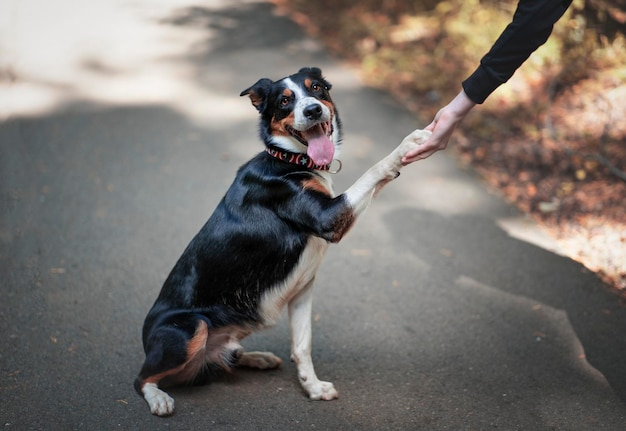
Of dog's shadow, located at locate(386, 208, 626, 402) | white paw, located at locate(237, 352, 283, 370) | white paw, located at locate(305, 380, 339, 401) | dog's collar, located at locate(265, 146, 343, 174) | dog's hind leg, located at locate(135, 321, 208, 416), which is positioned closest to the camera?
dog's hind leg, located at locate(135, 321, 208, 416)

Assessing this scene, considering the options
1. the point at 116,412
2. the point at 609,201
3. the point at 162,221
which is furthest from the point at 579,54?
the point at 116,412

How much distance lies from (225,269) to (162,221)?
2.53m

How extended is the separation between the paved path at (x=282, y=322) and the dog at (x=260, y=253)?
0.90ft

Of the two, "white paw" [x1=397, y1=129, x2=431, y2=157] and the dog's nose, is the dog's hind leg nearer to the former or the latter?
the dog's nose

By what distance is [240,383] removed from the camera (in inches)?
151

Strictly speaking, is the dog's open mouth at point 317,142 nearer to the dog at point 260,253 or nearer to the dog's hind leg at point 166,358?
the dog at point 260,253

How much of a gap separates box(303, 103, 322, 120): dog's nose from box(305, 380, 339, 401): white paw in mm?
1515

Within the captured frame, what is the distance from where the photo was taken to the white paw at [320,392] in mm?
3699

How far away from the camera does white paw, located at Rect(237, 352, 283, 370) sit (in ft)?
13.0

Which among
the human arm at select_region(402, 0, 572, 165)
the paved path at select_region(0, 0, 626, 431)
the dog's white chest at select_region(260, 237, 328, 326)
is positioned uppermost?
the human arm at select_region(402, 0, 572, 165)

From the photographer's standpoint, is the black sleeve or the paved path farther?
the paved path

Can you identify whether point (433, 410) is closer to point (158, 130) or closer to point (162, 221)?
point (162, 221)

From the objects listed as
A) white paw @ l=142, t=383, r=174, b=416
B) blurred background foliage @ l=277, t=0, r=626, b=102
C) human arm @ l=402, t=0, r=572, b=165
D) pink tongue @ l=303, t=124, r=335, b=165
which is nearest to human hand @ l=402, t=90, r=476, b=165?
human arm @ l=402, t=0, r=572, b=165

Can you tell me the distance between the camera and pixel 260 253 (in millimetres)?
3564
